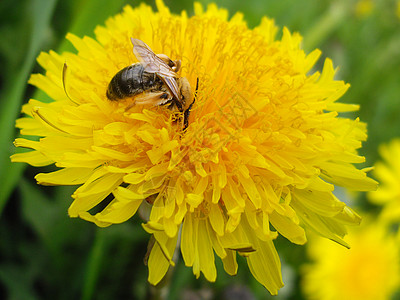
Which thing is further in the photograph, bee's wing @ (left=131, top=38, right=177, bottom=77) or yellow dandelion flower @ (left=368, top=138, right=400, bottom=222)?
yellow dandelion flower @ (left=368, top=138, right=400, bottom=222)

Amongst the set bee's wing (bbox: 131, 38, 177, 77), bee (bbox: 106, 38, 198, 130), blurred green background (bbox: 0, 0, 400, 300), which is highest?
bee's wing (bbox: 131, 38, 177, 77)

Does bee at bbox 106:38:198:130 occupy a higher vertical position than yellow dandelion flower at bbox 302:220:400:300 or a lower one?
higher

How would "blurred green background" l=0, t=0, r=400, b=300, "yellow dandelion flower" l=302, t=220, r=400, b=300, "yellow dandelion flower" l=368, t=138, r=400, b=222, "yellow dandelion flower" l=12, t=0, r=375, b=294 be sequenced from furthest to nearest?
"yellow dandelion flower" l=368, t=138, r=400, b=222 < "yellow dandelion flower" l=302, t=220, r=400, b=300 < "blurred green background" l=0, t=0, r=400, b=300 < "yellow dandelion flower" l=12, t=0, r=375, b=294

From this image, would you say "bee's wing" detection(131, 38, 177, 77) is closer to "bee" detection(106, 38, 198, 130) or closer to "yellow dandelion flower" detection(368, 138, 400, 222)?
"bee" detection(106, 38, 198, 130)

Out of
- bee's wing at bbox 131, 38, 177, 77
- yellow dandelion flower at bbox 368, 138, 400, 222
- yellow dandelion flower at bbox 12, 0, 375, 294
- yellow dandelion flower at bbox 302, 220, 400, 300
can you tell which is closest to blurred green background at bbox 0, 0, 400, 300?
yellow dandelion flower at bbox 302, 220, 400, 300

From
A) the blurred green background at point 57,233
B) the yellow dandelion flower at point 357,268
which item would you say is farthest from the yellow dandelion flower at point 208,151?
the yellow dandelion flower at point 357,268

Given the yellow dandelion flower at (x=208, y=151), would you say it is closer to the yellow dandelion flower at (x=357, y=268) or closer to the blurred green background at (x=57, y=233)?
the blurred green background at (x=57, y=233)

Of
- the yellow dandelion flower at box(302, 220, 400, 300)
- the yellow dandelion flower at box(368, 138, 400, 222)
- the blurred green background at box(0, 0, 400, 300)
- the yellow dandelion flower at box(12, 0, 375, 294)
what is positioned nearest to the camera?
the yellow dandelion flower at box(12, 0, 375, 294)
